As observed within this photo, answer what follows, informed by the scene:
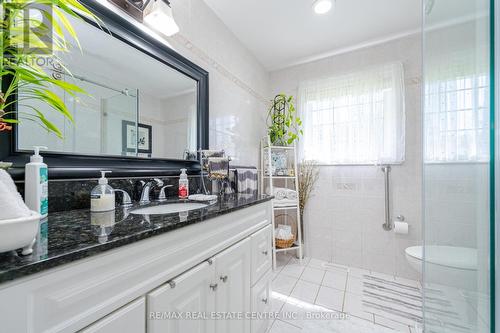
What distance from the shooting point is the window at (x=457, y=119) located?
1.63ft

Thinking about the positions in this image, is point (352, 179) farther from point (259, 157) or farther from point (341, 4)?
point (341, 4)

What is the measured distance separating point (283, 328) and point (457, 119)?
1499mm

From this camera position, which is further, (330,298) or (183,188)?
(330,298)

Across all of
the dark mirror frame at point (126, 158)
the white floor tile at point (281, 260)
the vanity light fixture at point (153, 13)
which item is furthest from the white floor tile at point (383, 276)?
the vanity light fixture at point (153, 13)

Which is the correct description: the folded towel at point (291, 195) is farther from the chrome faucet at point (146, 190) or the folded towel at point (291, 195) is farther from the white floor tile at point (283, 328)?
the chrome faucet at point (146, 190)

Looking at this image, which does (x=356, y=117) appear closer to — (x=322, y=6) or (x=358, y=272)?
(x=322, y=6)

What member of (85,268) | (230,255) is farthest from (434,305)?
(85,268)

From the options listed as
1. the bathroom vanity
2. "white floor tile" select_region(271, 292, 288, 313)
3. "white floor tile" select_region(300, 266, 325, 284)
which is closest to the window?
the bathroom vanity

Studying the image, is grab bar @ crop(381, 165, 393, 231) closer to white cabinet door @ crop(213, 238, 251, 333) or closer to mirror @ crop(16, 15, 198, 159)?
white cabinet door @ crop(213, 238, 251, 333)

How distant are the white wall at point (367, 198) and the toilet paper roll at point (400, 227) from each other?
0.10 m

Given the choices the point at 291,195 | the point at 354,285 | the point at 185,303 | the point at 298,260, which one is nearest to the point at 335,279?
the point at 354,285

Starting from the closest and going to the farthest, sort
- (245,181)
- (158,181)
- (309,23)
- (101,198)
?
1. (101,198)
2. (158,181)
3. (245,181)
4. (309,23)

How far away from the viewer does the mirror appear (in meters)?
0.83

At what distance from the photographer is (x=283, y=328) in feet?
4.54
